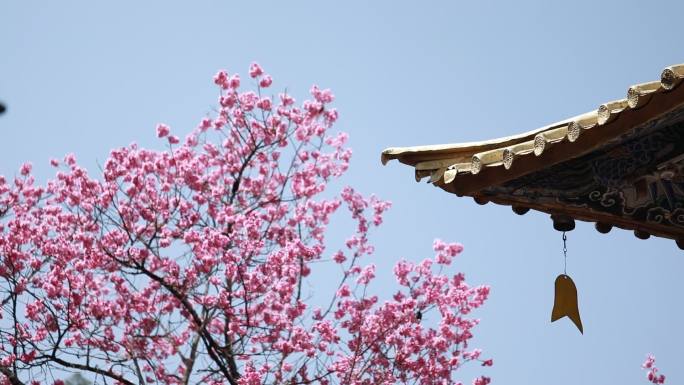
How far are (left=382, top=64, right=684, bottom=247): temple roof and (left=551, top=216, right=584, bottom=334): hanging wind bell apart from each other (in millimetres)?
107

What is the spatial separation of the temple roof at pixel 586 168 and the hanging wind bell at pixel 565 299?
0.11m

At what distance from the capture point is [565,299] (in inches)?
217

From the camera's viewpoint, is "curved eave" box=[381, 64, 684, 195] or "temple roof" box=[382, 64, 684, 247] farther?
"temple roof" box=[382, 64, 684, 247]

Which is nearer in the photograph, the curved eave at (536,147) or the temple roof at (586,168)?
the curved eave at (536,147)

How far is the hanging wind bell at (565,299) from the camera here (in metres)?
5.49

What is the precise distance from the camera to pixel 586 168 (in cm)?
525

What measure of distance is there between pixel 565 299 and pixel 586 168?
29.6 inches

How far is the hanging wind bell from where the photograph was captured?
5492mm

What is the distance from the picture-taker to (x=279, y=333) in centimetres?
1088

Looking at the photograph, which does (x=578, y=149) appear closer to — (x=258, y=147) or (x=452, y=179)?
(x=452, y=179)

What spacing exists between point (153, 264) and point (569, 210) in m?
7.09

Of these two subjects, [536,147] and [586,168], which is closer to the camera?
[536,147]

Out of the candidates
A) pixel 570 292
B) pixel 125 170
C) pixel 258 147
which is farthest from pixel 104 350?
pixel 570 292

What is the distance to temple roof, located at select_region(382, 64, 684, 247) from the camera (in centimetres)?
484
